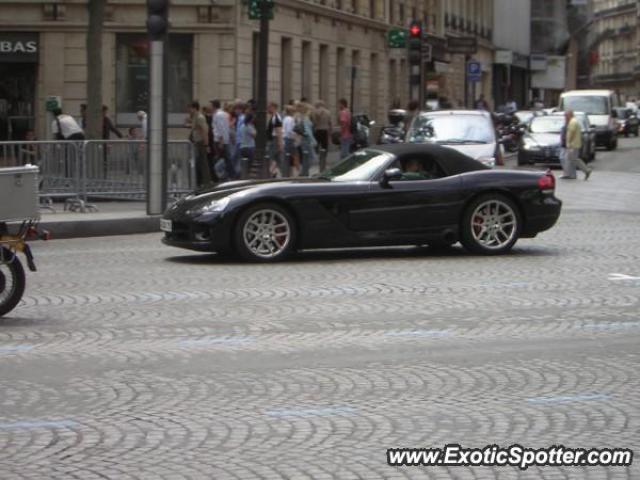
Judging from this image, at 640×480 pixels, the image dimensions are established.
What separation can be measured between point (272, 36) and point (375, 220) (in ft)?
89.7

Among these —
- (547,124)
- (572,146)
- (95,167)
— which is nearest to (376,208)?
(95,167)

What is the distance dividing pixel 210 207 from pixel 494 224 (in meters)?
3.19

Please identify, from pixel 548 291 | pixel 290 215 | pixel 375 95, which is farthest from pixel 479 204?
pixel 375 95

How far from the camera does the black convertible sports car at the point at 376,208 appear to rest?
1521 cm

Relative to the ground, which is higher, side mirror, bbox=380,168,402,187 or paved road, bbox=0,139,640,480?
side mirror, bbox=380,168,402,187

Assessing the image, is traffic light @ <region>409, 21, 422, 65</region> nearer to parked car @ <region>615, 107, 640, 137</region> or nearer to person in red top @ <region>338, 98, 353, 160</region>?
person in red top @ <region>338, 98, 353, 160</region>

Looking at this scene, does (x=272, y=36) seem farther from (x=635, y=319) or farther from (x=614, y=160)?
(x=635, y=319)

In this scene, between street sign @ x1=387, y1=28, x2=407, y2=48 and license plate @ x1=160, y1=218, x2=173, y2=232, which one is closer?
license plate @ x1=160, y1=218, x2=173, y2=232

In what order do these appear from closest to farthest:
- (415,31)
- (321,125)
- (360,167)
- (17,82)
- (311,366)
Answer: (311,366) < (360,167) < (321,125) < (415,31) < (17,82)

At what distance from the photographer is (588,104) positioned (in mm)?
57062

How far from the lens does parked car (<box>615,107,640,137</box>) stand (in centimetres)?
7944

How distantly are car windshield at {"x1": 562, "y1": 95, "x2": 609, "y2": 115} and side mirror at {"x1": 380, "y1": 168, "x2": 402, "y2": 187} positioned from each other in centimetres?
4167

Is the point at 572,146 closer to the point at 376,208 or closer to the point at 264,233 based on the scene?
the point at 376,208

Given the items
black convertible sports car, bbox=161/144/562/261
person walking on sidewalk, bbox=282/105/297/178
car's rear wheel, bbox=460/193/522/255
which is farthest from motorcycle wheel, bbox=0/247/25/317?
person walking on sidewalk, bbox=282/105/297/178
